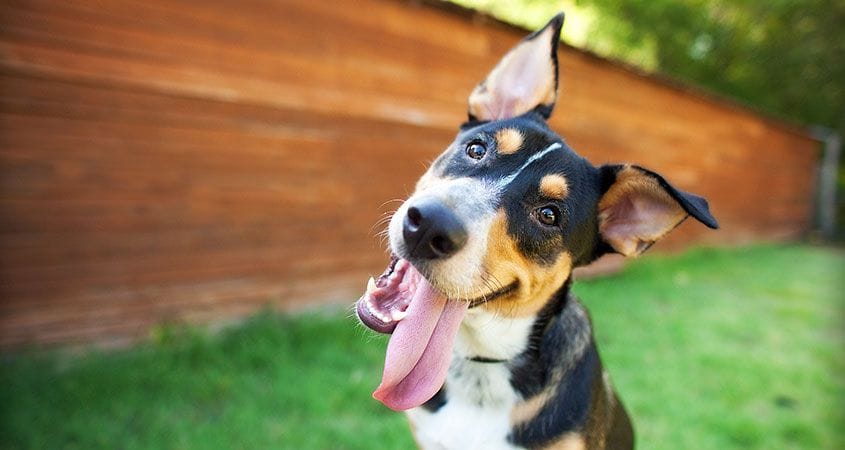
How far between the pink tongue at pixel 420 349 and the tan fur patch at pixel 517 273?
18 centimetres

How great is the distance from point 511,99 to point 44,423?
10.7 ft

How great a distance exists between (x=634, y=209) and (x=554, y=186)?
1.74 ft

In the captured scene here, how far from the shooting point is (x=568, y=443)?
7.34 ft

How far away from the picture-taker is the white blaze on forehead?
207 cm

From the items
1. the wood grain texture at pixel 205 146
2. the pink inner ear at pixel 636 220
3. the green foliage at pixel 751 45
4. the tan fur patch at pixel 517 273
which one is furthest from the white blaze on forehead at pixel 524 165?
the green foliage at pixel 751 45

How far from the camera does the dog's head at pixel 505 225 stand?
1.84 metres

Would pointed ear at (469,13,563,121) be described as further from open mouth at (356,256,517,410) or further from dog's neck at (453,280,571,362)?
open mouth at (356,256,517,410)

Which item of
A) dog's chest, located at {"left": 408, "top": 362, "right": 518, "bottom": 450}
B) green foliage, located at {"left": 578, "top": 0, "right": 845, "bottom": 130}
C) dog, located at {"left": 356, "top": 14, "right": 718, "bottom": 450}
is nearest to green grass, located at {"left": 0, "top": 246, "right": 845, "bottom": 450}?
dog's chest, located at {"left": 408, "top": 362, "right": 518, "bottom": 450}

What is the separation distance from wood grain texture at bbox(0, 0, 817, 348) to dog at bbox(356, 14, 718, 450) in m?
2.88

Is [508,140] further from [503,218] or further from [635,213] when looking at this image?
[635,213]

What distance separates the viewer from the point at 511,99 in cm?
274

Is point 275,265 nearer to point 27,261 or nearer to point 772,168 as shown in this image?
point 27,261

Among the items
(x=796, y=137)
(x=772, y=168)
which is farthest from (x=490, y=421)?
(x=796, y=137)

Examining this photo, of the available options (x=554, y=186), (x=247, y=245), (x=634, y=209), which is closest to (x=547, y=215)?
(x=554, y=186)
